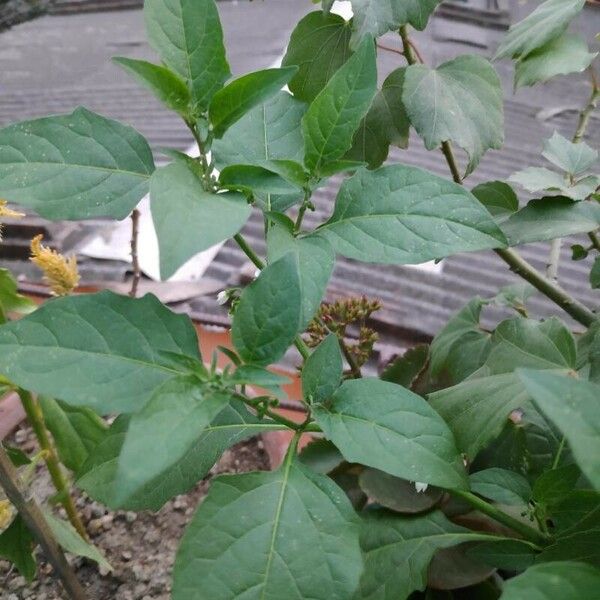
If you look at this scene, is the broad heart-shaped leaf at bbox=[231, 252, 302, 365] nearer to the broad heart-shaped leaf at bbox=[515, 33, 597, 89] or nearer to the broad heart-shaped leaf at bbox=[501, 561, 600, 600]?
the broad heart-shaped leaf at bbox=[501, 561, 600, 600]

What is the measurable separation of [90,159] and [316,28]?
349mm

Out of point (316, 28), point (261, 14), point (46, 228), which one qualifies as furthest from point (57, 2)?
point (316, 28)

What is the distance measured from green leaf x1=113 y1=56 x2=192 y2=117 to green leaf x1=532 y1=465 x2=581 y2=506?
391mm

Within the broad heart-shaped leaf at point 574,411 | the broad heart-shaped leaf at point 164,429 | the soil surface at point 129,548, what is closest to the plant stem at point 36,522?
the soil surface at point 129,548

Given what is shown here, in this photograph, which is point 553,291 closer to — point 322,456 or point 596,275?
point 596,275

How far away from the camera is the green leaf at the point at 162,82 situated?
1.47 feet

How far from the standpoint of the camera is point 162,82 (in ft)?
1.51

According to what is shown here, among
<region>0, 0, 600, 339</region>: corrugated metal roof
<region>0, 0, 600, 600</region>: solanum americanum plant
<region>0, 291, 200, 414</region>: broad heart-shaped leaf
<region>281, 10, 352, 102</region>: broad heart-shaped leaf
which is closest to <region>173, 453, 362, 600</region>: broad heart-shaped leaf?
<region>0, 0, 600, 600</region>: solanum americanum plant

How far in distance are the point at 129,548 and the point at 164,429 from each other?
1.70 feet

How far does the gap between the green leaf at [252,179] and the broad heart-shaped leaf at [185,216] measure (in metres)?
0.03

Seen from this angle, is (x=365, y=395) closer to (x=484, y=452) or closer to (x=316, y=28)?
(x=484, y=452)

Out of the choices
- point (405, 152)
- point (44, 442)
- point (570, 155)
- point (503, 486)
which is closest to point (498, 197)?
point (570, 155)

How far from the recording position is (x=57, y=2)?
283 centimetres

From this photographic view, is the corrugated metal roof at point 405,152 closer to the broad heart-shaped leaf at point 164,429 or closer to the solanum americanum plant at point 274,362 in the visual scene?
the solanum americanum plant at point 274,362
